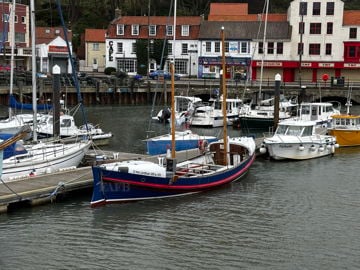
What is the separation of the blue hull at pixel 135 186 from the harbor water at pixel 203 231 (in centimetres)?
32

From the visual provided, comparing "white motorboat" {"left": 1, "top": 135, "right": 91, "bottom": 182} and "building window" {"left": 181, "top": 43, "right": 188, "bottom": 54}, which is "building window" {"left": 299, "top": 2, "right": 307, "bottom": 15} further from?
"white motorboat" {"left": 1, "top": 135, "right": 91, "bottom": 182}

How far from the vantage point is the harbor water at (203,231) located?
61.4ft

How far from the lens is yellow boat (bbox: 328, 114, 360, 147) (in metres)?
41.0

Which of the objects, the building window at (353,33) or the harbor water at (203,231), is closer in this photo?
the harbor water at (203,231)

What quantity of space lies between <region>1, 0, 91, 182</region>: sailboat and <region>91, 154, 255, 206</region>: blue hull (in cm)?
378

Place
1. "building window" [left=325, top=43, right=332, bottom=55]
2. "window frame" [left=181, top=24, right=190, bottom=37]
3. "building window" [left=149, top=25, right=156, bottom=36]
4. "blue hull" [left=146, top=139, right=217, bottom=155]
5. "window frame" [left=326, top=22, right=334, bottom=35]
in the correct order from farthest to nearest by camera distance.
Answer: "building window" [left=149, top=25, right=156, bottom=36]
"window frame" [left=181, top=24, right=190, bottom=37]
"building window" [left=325, top=43, right=332, bottom=55]
"window frame" [left=326, top=22, right=334, bottom=35]
"blue hull" [left=146, top=139, right=217, bottom=155]

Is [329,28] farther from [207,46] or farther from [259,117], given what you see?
[259,117]

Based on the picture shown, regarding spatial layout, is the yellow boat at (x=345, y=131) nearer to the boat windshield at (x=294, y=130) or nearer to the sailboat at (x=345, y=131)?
the sailboat at (x=345, y=131)

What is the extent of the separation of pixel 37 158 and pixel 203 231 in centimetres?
906

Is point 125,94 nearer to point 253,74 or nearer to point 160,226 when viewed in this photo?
point 253,74

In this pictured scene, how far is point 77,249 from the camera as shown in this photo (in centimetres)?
1950

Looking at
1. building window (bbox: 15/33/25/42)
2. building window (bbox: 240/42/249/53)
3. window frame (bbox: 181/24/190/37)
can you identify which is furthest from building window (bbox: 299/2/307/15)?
building window (bbox: 15/33/25/42)

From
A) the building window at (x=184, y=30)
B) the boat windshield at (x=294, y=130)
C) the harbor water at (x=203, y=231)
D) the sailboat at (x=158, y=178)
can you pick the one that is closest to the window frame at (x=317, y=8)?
the building window at (x=184, y=30)

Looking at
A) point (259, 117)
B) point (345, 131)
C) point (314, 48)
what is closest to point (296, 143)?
point (345, 131)
